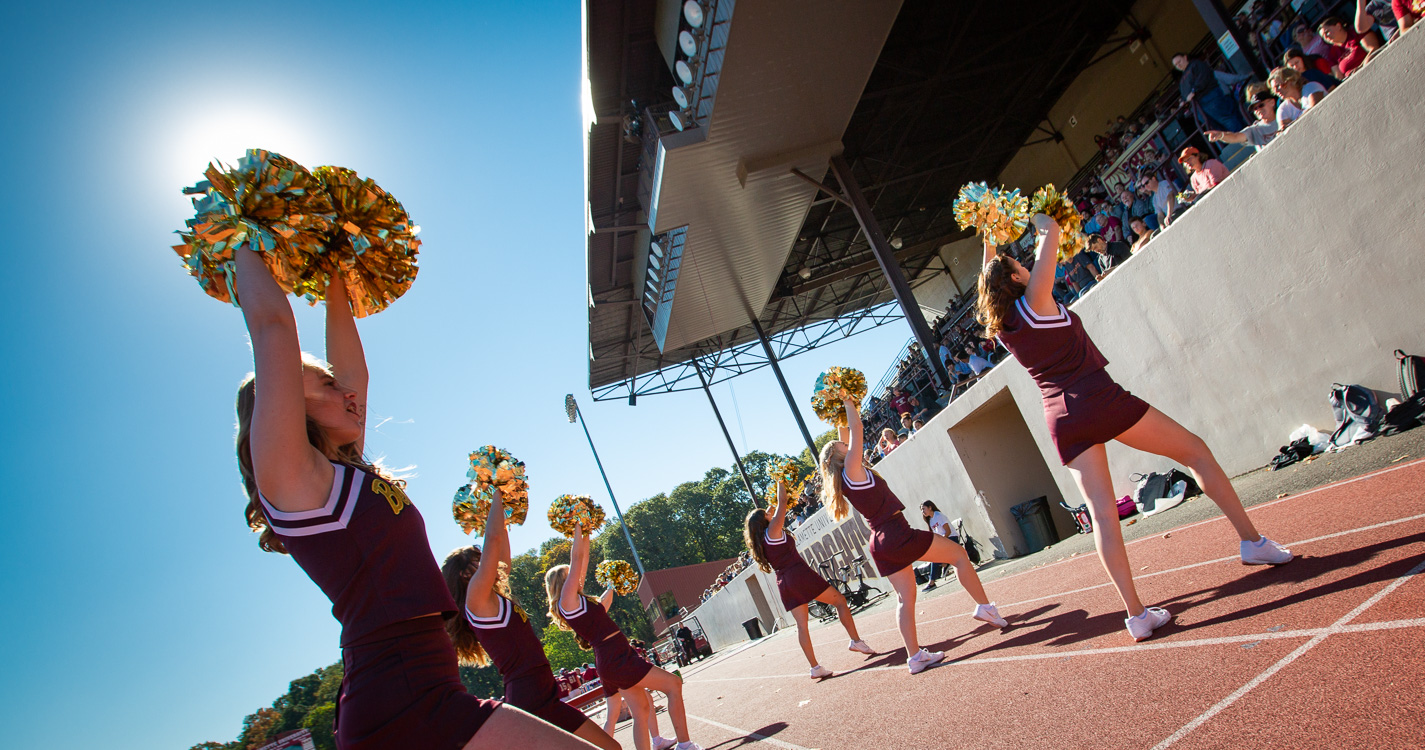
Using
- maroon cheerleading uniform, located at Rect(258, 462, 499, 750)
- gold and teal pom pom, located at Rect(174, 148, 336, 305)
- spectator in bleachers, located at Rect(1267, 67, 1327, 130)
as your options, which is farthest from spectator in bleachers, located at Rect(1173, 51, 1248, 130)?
maroon cheerleading uniform, located at Rect(258, 462, 499, 750)

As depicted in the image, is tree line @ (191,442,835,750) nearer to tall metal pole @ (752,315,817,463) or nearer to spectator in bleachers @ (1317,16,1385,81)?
tall metal pole @ (752,315,817,463)

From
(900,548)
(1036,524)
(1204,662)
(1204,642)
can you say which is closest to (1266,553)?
(1204,642)

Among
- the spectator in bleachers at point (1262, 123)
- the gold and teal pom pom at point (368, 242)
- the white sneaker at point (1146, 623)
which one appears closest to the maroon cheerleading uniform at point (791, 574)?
the white sneaker at point (1146, 623)

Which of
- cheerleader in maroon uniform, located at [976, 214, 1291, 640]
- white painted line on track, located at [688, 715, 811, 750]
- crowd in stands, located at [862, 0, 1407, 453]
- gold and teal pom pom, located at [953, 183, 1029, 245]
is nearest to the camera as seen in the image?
cheerleader in maroon uniform, located at [976, 214, 1291, 640]

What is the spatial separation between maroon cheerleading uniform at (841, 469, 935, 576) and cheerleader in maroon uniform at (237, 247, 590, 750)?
4393 millimetres

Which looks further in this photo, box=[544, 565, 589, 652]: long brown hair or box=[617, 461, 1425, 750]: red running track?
box=[544, 565, 589, 652]: long brown hair

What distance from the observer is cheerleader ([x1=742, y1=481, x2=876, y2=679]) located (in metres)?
7.38

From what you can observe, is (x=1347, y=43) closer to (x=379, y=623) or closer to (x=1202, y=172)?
(x=1202, y=172)

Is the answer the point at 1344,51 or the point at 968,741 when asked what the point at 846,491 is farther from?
the point at 1344,51

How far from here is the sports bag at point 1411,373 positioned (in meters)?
5.55

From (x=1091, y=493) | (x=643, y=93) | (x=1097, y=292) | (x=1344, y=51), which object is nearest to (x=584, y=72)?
(x=643, y=93)

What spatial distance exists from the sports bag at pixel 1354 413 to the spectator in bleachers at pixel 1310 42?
4104 millimetres

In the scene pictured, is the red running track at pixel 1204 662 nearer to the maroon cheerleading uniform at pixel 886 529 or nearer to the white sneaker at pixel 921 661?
the white sneaker at pixel 921 661

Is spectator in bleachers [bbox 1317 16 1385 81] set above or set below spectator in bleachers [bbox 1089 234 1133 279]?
above
